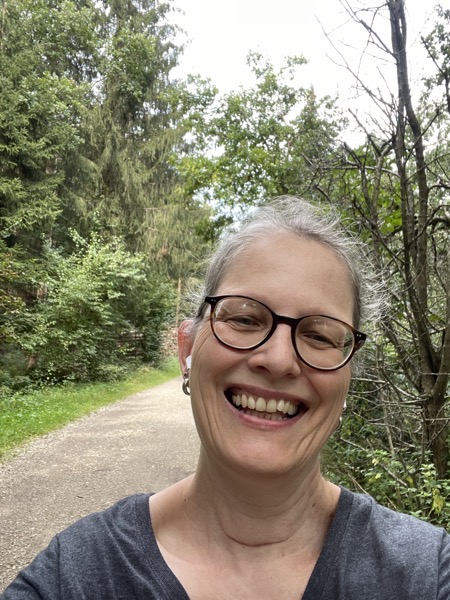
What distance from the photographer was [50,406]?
9547mm

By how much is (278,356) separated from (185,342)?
0.34 meters

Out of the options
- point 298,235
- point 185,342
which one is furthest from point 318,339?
point 185,342

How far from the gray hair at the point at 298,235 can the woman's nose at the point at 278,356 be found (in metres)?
0.23

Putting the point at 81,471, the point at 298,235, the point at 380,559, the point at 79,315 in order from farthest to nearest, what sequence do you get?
the point at 79,315 < the point at 81,471 < the point at 298,235 < the point at 380,559

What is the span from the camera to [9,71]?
36.7 feet

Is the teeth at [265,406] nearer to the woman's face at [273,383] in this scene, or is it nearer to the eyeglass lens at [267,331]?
the woman's face at [273,383]

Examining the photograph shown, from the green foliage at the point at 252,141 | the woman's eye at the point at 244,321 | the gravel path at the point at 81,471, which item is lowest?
the gravel path at the point at 81,471

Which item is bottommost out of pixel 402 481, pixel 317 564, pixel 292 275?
pixel 402 481

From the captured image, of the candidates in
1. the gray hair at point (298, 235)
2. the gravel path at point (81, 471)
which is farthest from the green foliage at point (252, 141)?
the gray hair at point (298, 235)

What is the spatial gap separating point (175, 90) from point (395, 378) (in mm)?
8565

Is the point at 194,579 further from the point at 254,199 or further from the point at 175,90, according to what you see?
the point at 175,90

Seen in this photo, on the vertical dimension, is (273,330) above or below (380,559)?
above

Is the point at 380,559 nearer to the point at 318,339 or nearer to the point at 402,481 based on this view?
the point at 318,339

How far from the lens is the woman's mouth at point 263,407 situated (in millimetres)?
1083
